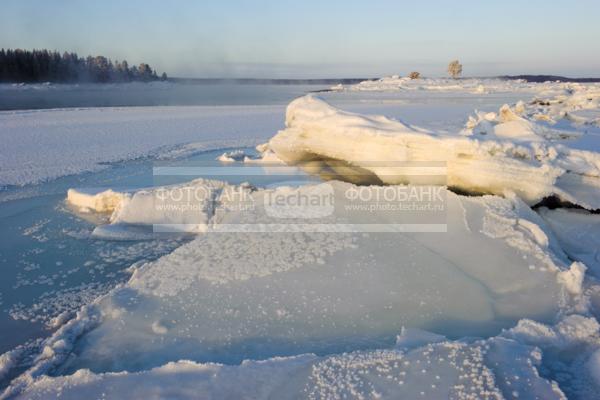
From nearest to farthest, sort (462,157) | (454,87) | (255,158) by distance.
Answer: (462,157) → (255,158) → (454,87)

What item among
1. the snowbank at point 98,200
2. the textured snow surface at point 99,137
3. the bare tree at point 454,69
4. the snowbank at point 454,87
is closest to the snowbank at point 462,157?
the snowbank at point 98,200

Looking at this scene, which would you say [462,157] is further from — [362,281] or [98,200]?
Result: [98,200]

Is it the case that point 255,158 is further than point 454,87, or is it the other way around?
point 454,87

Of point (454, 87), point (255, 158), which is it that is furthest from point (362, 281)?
point (454, 87)

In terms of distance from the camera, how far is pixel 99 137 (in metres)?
10.6

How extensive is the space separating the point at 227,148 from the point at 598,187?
7.32 metres

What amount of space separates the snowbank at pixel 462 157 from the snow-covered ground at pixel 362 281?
2cm

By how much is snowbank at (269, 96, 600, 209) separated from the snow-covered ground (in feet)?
0.06

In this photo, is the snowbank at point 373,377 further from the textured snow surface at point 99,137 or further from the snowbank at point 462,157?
the textured snow surface at point 99,137

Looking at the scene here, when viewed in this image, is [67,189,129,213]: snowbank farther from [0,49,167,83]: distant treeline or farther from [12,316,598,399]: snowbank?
[0,49,167,83]: distant treeline

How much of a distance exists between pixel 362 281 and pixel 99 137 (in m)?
9.46

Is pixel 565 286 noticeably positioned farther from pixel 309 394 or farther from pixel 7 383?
pixel 7 383

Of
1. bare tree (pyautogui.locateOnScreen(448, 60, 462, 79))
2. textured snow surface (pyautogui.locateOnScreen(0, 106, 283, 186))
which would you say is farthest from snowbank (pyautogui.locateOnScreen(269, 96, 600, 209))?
bare tree (pyautogui.locateOnScreen(448, 60, 462, 79))

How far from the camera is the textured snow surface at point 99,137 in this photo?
7.68 m
